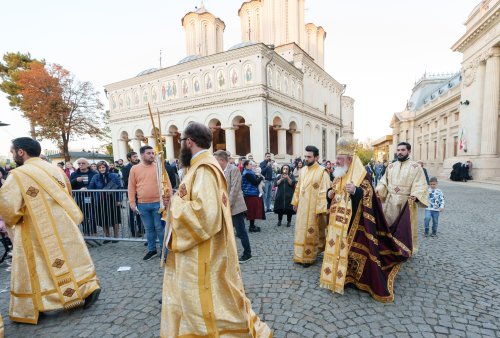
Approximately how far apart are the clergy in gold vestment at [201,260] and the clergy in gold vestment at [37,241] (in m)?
1.60

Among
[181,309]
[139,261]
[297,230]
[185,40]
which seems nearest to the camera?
[181,309]

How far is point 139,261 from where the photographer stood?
186 inches

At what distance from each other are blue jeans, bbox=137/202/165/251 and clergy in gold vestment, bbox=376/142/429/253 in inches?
159

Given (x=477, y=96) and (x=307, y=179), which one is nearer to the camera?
(x=307, y=179)

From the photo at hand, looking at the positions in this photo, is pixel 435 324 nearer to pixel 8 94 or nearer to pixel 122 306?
pixel 122 306

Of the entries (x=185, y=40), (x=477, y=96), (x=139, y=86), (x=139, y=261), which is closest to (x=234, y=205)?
(x=139, y=261)

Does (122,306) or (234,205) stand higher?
(234,205)

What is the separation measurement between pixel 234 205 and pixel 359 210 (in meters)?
2.20

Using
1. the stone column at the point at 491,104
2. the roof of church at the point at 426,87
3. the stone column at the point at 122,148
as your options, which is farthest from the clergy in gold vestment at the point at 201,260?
the roof of church at the point at 426,87

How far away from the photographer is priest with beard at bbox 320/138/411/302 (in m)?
3.27

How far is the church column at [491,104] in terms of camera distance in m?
17.9

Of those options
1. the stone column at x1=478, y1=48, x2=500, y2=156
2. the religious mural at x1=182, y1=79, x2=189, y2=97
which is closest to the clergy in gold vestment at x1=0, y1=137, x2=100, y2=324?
the religious mural at x1=182, y1=79, x2=189, y2=97

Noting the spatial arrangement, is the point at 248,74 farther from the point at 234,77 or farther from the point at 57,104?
the point at 57,104

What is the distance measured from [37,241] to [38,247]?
0.07 meters
